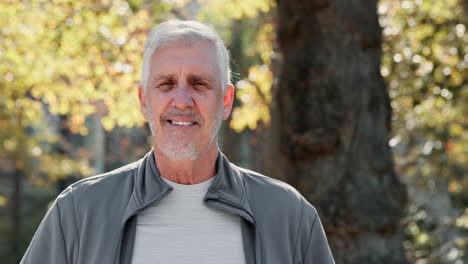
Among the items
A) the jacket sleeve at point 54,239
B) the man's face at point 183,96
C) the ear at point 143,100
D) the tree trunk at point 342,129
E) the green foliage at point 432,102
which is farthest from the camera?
the green foliage at point 432,102

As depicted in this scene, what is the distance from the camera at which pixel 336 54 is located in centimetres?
552

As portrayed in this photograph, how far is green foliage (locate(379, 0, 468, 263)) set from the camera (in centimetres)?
850

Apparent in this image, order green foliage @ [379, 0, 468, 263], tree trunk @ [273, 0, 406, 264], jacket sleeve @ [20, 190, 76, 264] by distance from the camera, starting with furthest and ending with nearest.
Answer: green foliage @ [379, 0, 468, 263] < tree trunk @ [273, 0, 406, 264] < jacket sleeve @ [20, 190, 76, 264]

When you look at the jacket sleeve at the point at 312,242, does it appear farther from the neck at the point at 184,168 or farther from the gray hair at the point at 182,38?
the gray hair at the point at 182,38

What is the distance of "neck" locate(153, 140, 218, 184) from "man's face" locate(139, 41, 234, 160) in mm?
33

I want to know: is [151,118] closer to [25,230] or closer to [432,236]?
[432,236]

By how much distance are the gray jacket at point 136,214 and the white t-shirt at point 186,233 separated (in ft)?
0.11

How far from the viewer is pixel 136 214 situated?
8.61ft

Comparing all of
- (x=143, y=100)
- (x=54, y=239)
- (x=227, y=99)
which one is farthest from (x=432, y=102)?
(x=54, y=239)

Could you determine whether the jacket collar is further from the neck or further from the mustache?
the mustache

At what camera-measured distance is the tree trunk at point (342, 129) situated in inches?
209

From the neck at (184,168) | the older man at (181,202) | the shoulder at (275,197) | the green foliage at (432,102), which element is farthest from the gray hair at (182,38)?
the green foliage at (432,102)

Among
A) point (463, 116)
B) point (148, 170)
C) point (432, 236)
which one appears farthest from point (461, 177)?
point (148, 170)

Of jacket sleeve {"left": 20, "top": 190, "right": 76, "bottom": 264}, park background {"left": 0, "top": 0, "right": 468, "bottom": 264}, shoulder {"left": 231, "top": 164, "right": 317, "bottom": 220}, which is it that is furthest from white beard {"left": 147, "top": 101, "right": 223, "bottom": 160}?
park background {"left": 0, "top": 0, "right": 468, "bottom": 264}
